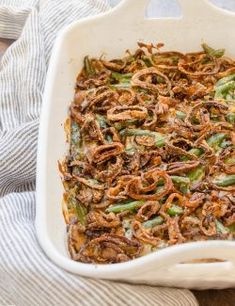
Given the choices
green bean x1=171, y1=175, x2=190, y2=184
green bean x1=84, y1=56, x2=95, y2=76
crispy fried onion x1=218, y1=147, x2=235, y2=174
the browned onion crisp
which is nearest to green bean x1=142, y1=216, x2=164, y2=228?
the browned onion crisp

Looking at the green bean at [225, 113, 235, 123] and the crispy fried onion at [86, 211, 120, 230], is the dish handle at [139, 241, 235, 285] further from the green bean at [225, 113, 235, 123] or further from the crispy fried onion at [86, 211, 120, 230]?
the green bean at [225, 113, 235, 123]

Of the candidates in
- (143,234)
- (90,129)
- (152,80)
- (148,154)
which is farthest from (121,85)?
(143,234)

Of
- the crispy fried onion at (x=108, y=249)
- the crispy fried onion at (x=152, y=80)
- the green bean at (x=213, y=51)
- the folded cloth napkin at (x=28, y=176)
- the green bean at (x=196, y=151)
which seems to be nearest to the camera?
the folded cloth napkin at (x=28, y=176)

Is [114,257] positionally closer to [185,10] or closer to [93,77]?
[93,77]

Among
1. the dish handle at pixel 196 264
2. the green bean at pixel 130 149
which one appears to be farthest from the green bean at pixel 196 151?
the dish handle at pixel 196 264

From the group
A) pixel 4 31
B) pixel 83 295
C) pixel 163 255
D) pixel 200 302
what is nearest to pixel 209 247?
pixel 163 255

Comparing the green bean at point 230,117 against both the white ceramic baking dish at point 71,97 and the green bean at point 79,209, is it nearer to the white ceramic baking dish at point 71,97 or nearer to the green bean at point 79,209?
the white ceramic baking dish at point 71,97

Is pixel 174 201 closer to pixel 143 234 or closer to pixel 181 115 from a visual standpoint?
pixel 143 234
